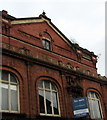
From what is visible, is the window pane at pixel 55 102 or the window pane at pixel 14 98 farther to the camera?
the window pane at pixel 55 102

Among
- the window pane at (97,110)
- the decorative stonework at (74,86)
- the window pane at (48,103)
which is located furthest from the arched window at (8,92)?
the window pane at (97,110)

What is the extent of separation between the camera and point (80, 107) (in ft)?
58.8

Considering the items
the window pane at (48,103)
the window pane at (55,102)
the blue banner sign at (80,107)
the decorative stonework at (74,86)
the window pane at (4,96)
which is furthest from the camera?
the decorative stonework at (74,86)

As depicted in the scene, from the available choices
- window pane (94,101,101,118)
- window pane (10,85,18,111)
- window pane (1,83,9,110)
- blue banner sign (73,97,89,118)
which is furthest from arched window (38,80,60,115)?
window pane (94,101,101,118)

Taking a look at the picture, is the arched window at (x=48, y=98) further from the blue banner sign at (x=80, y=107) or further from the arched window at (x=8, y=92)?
the arched window at (x=8, y=92)

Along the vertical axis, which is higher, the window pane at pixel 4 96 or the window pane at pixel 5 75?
the window pane at pixel 5 75

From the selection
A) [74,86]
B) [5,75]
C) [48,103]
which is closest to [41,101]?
[48,103]

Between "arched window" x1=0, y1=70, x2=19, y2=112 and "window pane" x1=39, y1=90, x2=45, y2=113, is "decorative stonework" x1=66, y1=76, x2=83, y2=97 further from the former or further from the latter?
"arched window" x1=0, y1=70, x2=19, y2=112

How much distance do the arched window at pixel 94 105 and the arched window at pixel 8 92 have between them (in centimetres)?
874

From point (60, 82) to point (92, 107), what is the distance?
15.7 feet

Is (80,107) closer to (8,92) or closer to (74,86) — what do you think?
(74,86)

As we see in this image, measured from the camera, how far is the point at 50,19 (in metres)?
26.0

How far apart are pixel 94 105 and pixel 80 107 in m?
5.03

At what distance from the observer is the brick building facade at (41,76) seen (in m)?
16.0
